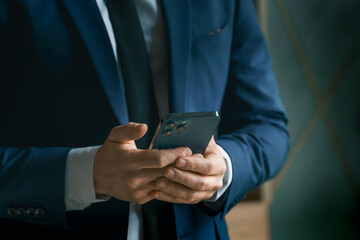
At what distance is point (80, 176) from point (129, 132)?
0.10 meters

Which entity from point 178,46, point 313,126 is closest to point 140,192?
point 178,46

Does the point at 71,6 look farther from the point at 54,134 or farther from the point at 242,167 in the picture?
the point at 242,167

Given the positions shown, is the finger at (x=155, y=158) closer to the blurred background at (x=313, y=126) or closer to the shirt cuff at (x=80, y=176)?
the shirt cuff at (x=80, y=176)

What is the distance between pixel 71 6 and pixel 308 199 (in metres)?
1.12

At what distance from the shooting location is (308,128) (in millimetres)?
1324

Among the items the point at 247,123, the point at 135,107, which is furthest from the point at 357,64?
the point at 135,107

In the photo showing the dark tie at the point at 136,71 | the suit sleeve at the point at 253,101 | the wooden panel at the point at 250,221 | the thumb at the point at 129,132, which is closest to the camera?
the thumb at the point at 129,132

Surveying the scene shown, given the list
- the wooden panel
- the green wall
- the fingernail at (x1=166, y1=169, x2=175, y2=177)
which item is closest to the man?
the fingernail at (x1=166, y1=169, x2=175, y2=177)

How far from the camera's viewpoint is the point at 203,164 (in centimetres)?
46

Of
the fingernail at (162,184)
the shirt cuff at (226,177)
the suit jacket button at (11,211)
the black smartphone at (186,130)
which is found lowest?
the shirt cuff at (226,177)

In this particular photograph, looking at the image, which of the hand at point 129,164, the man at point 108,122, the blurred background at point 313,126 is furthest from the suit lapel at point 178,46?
the blurred background at point 313,126

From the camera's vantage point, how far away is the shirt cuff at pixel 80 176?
1.55 feet

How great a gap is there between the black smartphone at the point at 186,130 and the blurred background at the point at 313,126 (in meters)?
Result: 0.68

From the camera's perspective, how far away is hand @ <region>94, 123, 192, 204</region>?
1.40 feet
